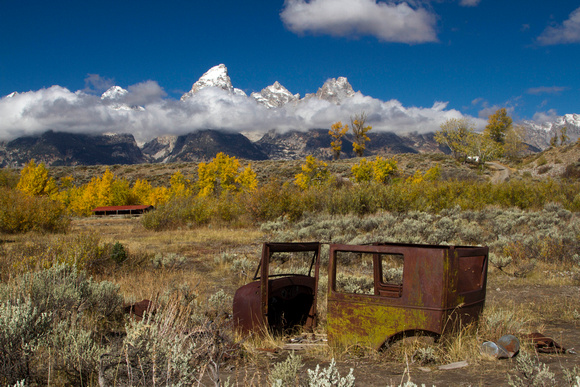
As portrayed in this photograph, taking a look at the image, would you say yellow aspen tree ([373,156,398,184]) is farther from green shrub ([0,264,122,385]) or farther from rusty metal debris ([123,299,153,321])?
green shrub ([0,264,122,385])

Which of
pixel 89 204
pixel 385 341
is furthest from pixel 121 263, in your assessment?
pixel 89 204

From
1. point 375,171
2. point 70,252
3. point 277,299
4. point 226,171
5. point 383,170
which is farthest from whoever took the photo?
point 375,171

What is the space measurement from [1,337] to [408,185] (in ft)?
68.5

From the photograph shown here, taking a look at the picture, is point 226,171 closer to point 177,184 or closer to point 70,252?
point 177,184

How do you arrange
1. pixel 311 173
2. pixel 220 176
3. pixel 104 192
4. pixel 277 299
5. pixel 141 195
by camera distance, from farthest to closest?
pixel 141 195 → pixel 104 192 → pixel 311 173 → pixel 220 176 → pixel 277 299

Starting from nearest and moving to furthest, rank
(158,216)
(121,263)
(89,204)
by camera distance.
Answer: (121,263), (158,216), (89,204)

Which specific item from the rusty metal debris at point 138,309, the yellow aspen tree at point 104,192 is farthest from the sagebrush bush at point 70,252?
the yellow aspen tree at point 104,192

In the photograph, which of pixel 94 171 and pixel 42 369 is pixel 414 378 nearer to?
pixel 42 369

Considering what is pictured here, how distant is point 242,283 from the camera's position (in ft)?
31.1

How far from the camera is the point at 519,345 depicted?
437 cm

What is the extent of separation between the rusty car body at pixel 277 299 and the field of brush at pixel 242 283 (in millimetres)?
268

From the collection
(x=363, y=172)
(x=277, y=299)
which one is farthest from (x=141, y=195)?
Answer: (x=277, y=299)

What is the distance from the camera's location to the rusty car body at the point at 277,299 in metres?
5.30

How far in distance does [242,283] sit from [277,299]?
3780 millimetres
